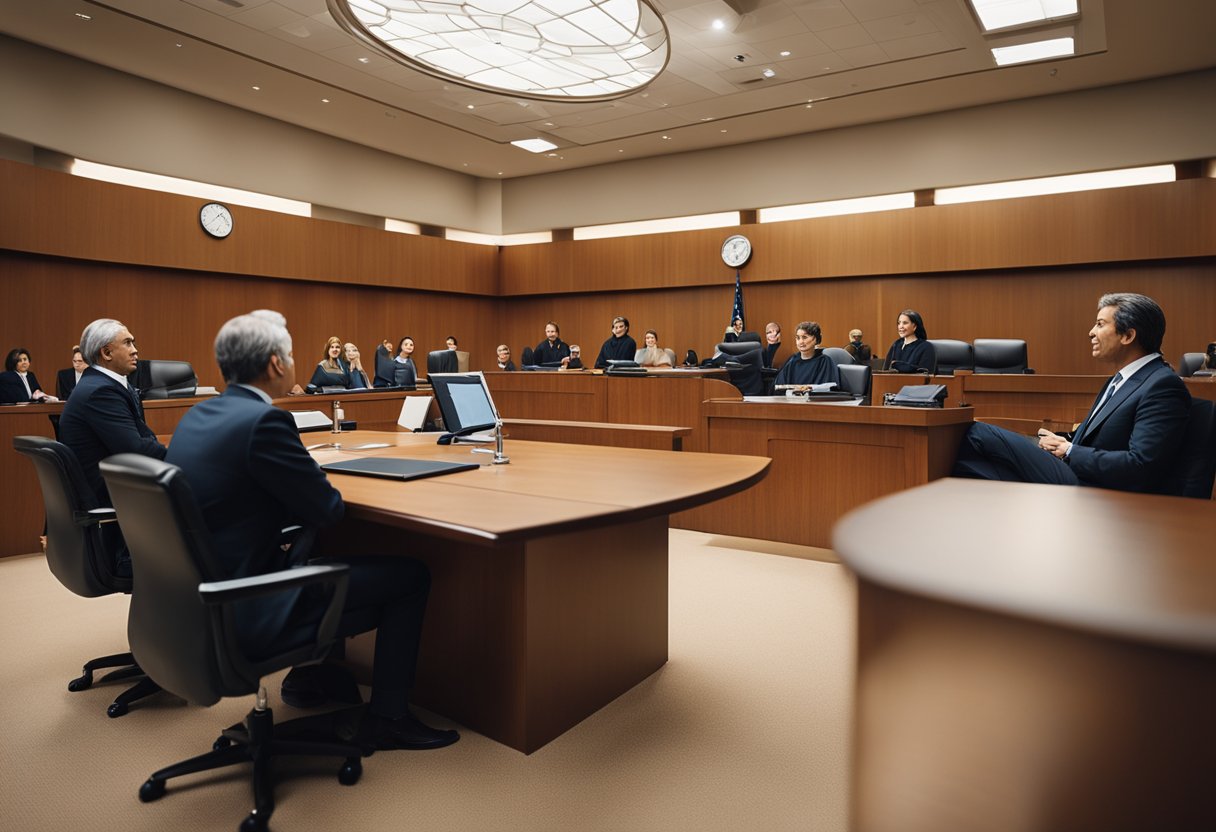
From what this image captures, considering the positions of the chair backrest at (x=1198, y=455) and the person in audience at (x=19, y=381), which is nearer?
the chair backrest at (x=1198, y=455)

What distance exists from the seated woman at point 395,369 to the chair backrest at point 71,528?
648 cm

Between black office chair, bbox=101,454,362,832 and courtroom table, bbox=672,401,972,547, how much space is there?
3279 mm

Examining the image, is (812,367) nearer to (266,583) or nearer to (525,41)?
(525,41)

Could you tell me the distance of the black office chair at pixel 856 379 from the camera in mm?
5559

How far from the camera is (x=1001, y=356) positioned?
7121 mm

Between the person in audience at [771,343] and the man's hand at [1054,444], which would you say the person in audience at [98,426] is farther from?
the person in audience at [771,343]

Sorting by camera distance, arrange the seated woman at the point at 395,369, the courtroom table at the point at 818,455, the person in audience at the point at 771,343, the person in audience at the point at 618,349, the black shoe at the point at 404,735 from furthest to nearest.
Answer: the person in audience at the point at 618,349 → the person in audience at the point at 771,343 → the seated woman at the point at 395,369 → the courtroom table at the point at 818,455 → the black shoe at the point at 404,735

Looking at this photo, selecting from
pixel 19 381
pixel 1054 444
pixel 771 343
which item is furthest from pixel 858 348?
pixel 19 381

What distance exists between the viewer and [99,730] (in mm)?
2619

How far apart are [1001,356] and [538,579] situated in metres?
6.24

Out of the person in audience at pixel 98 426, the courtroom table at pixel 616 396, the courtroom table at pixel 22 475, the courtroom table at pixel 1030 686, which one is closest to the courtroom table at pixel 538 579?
the person in audience at pixel 98 426

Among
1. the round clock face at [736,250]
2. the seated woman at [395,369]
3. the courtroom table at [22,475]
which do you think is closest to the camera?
the courtroom table at [22,475]

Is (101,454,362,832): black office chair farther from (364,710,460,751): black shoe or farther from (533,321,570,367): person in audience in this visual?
(533,321,570,367): person in audience

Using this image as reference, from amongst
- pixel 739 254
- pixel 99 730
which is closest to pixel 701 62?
pixel 739 254
